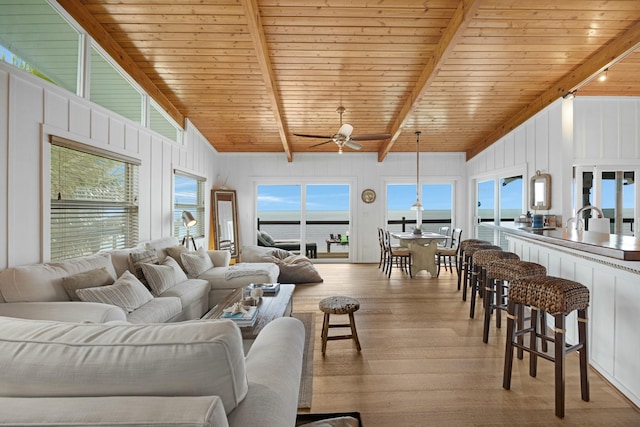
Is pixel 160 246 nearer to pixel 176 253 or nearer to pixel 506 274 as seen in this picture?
pixel 176 253

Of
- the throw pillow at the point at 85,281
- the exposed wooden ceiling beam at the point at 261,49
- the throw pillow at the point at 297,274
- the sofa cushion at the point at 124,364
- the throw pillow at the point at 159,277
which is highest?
the exposed wooden ceiling beam at the point at 261,49

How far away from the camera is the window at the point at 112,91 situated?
11.8 feet

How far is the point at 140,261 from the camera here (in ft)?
11.7

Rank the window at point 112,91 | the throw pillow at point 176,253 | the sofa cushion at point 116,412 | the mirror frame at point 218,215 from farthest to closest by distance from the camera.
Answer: the mirror frame at point 218,215 < the throw pillow at point 176,253 < the window at point 112,91 < the sofa cushion at point 116,412

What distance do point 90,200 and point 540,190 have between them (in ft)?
19.2

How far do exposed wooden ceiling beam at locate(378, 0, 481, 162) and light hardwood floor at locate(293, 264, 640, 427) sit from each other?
2.90 meters

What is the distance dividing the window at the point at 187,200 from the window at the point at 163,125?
619 mm

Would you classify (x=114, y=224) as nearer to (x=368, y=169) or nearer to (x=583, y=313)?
(x=583, y=313)

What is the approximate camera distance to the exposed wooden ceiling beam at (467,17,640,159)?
3467mm

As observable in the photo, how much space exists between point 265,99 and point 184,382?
490 centimetres

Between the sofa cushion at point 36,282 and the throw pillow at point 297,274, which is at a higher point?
the sofa cushion at point 36,282

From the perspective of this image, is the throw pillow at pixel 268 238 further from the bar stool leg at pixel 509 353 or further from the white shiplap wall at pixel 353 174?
the bar stool leg at pixel 509 353

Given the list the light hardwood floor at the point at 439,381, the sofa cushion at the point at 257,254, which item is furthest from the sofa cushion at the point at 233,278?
the sofa cushion at the point at 257,254

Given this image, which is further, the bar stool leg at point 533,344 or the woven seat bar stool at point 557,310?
the bar stool leg at point 533,344
